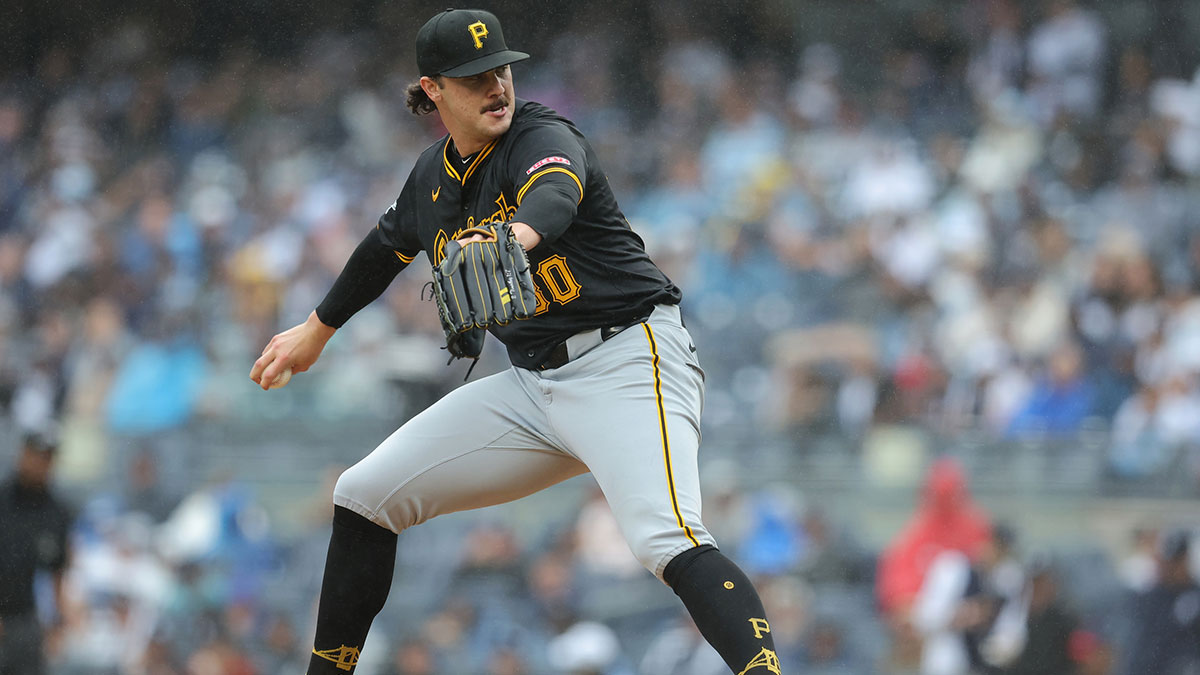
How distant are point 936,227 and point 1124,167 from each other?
1.15 metres

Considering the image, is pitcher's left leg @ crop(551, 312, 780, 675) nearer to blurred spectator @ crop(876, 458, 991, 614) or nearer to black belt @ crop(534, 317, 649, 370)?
black belt @ crop(534, 317, 649, 370)

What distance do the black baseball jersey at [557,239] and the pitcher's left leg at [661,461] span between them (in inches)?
2.8

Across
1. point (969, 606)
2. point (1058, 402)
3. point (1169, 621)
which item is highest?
point (1058, 402)

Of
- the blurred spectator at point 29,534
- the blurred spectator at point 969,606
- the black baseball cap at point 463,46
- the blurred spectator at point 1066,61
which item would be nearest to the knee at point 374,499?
the black baseball cap at point 463,46

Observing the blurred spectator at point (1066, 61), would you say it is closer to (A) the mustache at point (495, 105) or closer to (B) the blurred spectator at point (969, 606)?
(B) the blurred spectator at point (969, 606)

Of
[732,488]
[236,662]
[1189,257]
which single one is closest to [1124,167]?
[1189,257]

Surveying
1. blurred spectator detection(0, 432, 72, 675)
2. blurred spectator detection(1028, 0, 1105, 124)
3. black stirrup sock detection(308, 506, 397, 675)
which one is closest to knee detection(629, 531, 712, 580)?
black stirrup sock detection(308, 506, 397, 675)

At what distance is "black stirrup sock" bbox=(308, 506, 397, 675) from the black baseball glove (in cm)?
65

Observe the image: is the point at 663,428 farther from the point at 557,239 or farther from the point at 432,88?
the point at 432,88

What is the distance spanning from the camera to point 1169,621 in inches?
228

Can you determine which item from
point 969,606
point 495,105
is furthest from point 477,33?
point 969,606

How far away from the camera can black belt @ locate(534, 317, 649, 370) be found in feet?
8.80

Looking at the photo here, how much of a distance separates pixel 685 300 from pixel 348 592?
15.8 ft

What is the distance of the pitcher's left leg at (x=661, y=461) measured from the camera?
2383mm
